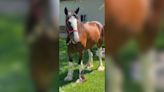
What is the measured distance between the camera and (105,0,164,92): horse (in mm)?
1243

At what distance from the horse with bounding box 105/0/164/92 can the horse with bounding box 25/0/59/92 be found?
0.19m

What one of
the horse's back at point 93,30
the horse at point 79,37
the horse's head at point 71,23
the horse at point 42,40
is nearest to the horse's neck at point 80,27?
the horse at point 79,37

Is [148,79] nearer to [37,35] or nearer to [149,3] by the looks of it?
[149,3]

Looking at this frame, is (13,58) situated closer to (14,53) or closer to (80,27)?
(14,53)

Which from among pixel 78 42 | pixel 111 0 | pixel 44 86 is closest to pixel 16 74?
pixel 44 86

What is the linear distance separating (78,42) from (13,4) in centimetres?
534

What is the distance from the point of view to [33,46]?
1.25 m

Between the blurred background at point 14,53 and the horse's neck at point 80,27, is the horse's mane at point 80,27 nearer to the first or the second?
the horse's neck at point 80,27

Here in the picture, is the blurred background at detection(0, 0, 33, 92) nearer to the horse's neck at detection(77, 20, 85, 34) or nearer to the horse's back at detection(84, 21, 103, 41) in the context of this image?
the horse's neck at detection(77, 20, 85, 34)

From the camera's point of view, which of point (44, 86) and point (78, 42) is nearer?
point (44, 86)

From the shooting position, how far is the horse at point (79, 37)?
596cm

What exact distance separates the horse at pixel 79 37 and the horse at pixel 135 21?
4.62 metres

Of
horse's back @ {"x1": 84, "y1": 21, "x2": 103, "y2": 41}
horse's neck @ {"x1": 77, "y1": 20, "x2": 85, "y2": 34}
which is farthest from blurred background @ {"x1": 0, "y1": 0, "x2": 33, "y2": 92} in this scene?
horse's back @ {"x1": 84, "y1": 21, "x2": 103, "y2": 41}

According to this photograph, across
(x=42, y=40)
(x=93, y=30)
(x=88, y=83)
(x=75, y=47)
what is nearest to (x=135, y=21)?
(x=42, y=40)
